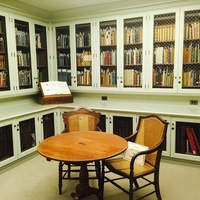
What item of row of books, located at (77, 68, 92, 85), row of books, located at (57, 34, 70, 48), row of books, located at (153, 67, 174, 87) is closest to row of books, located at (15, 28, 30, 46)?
row of books, located at (57, 34, 70, 48)

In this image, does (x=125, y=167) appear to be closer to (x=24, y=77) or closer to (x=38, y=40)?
(x=24, y=77)

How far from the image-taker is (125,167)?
2.28 m

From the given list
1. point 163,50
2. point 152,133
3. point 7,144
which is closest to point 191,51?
point 163,50

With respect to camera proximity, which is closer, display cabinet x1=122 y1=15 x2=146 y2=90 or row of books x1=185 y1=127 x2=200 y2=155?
row of books x1=185 y1=127 x2=200 y2=155

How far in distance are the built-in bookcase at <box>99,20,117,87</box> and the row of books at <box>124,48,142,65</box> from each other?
197 millimetres

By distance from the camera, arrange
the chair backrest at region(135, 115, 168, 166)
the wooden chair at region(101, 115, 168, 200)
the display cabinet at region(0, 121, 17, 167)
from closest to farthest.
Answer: the wooden chair at region(101, 115, 168, 200), the chair backrest at region(135, 115, 168, 166), the display cabinet at region(0, 121, 17, 167)

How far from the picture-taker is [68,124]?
2.87 m

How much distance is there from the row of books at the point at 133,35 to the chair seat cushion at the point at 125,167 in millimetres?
2039

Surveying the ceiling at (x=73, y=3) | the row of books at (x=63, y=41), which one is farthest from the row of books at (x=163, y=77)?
the row of books at (x=63, y=41)

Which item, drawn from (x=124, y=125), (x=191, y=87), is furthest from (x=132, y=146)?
(x=191, y=87)

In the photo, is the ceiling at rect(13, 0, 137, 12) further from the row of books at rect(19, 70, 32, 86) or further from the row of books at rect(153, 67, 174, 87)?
the row of books at rect(153, 67, 174, 87)

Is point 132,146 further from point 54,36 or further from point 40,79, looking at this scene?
point 54,36

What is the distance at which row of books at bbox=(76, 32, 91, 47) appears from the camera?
3.96m

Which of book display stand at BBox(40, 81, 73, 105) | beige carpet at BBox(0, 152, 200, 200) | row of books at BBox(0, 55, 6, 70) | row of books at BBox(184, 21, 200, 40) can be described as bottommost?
beige carpet at BBox(0, 152, 200, 200)
